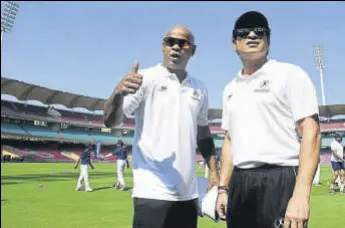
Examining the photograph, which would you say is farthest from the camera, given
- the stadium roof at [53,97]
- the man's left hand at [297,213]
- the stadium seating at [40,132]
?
the stadium seating at [40,132]

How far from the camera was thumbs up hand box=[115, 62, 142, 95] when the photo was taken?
101 inches

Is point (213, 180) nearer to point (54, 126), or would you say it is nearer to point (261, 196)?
point (261, 196)

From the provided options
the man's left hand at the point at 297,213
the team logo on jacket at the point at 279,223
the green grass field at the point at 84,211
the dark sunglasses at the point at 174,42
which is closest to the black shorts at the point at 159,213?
the team logo on jacket at the point at 279,223

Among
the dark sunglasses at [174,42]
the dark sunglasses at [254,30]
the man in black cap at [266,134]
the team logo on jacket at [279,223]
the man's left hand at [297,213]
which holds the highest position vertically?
the dark sunglasses at [174,42]

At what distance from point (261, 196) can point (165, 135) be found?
35.2 inches

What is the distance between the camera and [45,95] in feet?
181

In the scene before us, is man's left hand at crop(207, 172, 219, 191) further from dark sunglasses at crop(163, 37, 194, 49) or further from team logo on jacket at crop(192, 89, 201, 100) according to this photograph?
dark sunglasses at crop(163, 37, 194, 49)

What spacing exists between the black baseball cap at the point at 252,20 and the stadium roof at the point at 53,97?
4781 cm

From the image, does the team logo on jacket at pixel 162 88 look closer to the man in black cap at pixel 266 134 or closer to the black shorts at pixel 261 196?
the man in black cap at pixel 266 134

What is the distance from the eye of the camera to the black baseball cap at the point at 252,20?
2678mm

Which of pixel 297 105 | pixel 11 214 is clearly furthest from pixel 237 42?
pixel 11 214

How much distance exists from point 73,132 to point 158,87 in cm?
6653

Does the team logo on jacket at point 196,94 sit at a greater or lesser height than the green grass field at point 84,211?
greater

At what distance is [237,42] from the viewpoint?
2.75 m
